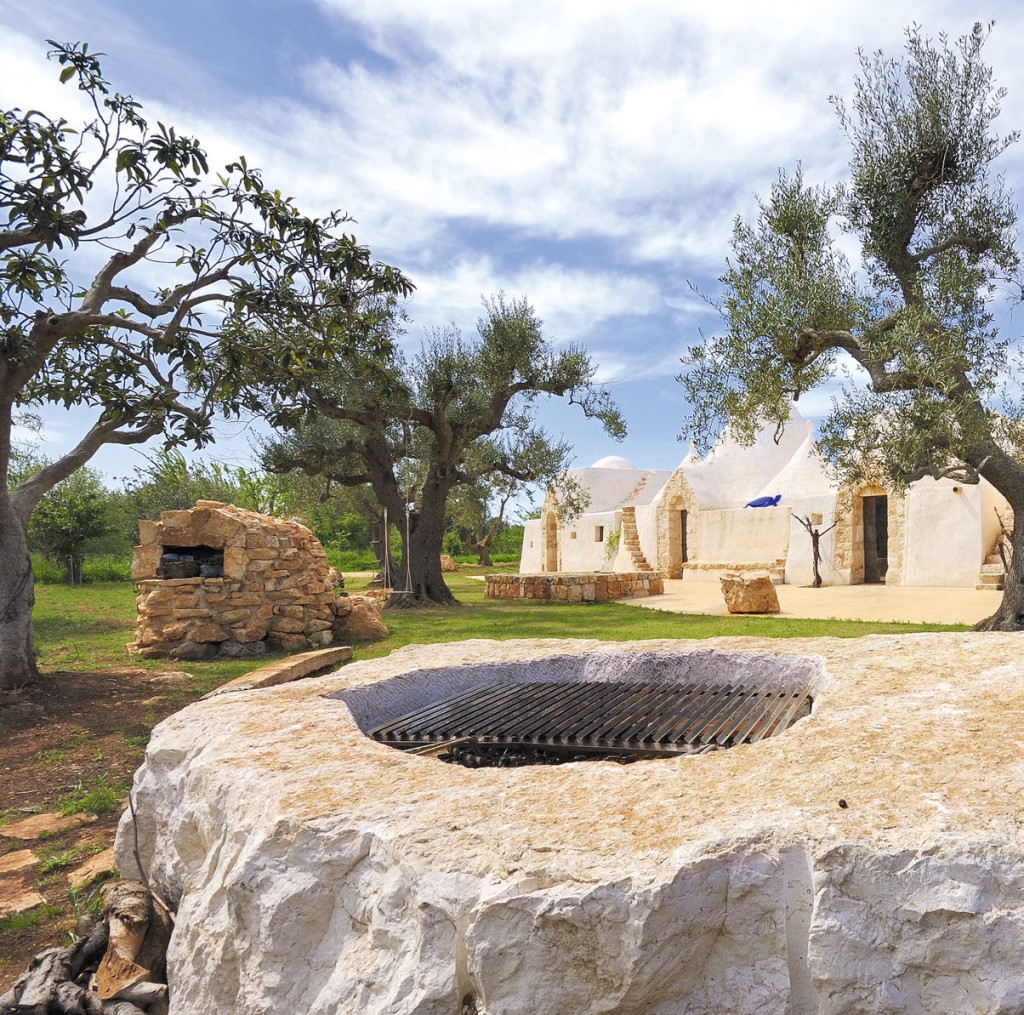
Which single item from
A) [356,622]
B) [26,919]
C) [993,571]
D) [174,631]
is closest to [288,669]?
[26,919]

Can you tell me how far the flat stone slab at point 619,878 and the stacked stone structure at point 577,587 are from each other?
605 inches

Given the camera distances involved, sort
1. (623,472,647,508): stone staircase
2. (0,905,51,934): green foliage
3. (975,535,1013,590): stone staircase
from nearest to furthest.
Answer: (0,905,51,934): green foliage, (975,535,1013,590): stone staircase, (623,472,647,508): stone staircase

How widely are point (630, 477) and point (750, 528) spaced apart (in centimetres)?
Result: 1208

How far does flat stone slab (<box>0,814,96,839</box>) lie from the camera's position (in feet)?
13.6

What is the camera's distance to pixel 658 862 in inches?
68.6

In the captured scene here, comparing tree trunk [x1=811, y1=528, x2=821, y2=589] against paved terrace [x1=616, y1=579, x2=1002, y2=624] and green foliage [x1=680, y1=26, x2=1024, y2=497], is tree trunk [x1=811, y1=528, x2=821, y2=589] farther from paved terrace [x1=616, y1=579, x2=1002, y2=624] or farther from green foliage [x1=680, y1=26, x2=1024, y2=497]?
green foliage [x1=680, y1=26, x2=1024, y2=497]

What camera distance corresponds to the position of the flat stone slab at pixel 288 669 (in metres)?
5.80

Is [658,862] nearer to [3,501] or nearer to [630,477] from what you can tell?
[3,501]

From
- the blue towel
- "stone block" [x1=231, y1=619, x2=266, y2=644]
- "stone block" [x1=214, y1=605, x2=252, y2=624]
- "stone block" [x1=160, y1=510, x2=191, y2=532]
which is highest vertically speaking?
the blue towel

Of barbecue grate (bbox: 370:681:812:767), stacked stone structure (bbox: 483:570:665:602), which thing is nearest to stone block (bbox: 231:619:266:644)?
barbecue grate (bbox: 370:681:812:767)

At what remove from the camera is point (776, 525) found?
72.4 feet

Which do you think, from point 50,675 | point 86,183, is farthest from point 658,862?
point 50,675

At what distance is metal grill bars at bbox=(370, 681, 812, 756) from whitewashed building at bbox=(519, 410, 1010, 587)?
7.55 metres

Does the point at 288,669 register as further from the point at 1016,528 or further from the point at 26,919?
the point at 1016,528
